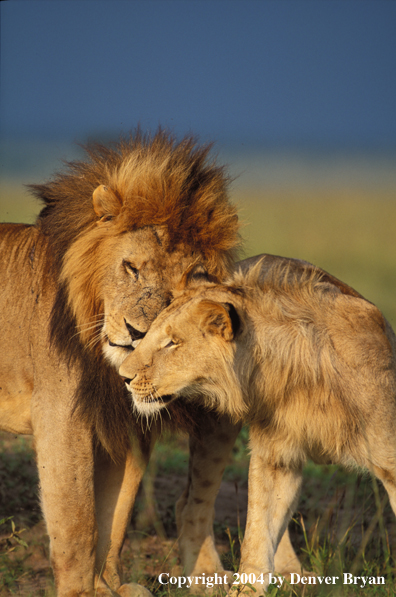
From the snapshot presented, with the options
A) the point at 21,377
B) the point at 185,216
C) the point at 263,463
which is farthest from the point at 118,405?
the point at 185,216

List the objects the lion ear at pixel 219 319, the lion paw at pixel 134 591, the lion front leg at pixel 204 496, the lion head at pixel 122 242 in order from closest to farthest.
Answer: the lion ear at pixel 219 319
the lion head at pixel 122 242
the lion paw at pixel 134 591
the lion front leg at pixel 204 496

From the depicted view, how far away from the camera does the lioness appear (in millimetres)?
2902

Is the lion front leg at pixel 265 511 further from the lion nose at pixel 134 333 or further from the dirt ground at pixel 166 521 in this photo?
the lion nose at pixel 134 333

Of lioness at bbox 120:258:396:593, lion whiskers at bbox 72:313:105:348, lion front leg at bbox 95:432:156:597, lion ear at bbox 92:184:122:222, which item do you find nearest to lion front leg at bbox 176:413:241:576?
lion front leg at bbox 95:432:156:597

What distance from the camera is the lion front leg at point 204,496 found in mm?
3902

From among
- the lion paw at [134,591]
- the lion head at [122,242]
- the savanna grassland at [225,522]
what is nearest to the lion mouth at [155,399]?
the lion head at [122,242]

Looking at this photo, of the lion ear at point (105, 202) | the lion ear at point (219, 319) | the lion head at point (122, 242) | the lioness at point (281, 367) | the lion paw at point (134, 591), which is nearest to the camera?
the lion ear at point (219, 319)

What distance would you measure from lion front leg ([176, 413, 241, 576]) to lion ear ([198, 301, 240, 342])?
1.10 m

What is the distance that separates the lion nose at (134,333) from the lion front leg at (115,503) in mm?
799

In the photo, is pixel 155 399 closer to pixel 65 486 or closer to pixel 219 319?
pixel 219 319

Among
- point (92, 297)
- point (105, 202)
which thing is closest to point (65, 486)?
point (92, 297)

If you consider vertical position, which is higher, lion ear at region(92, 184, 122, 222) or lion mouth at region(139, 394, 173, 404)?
lion ear at region(92, 184, 122, 222)

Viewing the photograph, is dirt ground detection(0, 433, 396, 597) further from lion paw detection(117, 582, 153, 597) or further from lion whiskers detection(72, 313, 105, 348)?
lion whiskers detection(72, 313, 105, 348)

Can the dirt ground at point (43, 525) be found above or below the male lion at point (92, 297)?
→ below
